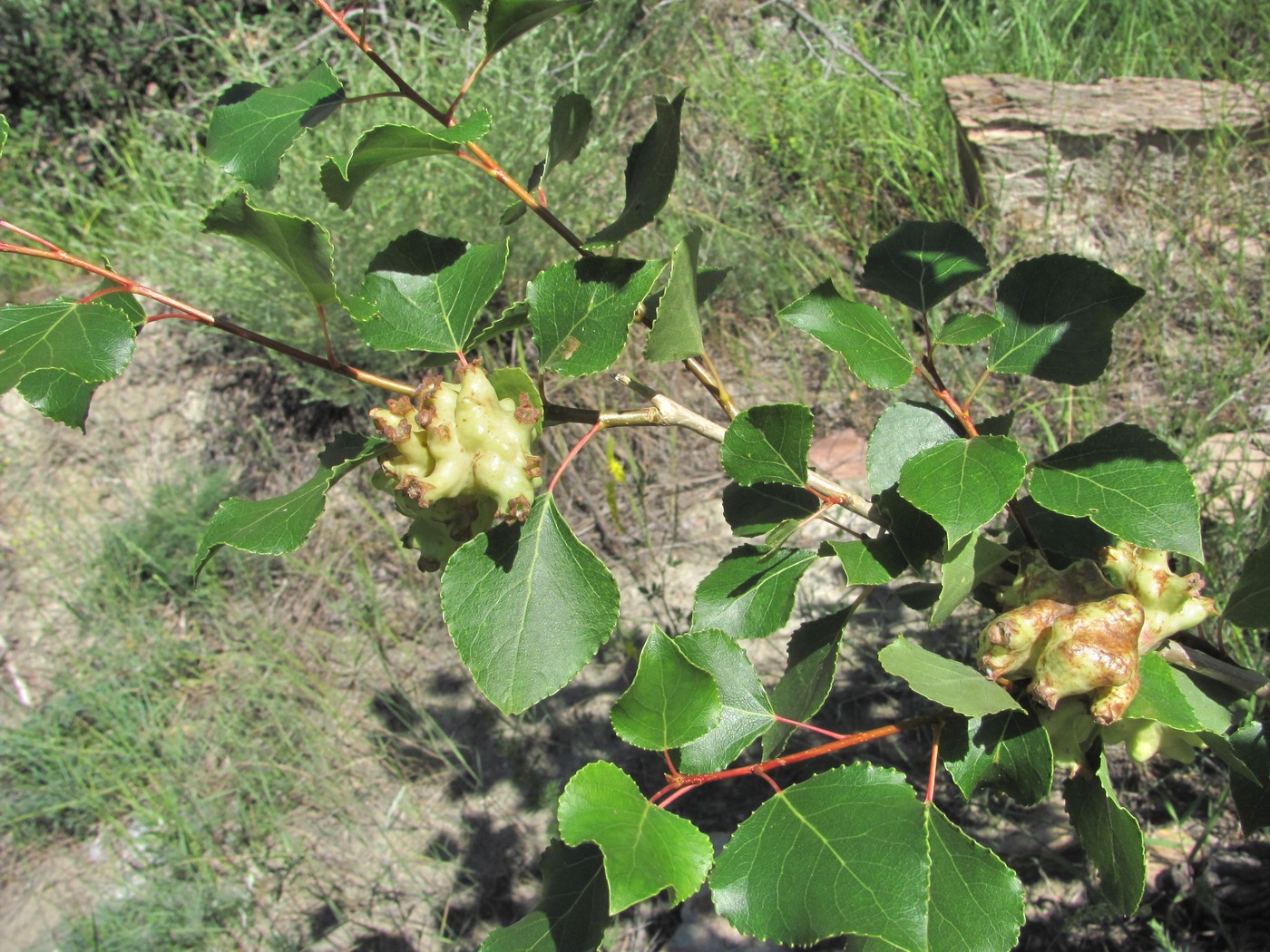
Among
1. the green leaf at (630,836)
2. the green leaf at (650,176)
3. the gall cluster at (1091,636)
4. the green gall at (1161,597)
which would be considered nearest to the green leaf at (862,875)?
the green leaf at (630,836)

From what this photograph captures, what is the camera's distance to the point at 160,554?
9.91 feet

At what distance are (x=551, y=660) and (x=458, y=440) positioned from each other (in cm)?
20

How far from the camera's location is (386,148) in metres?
0.82

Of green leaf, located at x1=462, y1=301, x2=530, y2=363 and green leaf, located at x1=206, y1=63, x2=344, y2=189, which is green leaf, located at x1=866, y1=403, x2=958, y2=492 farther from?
green leaf, located at x1=206, y1=63, x2=344, y2=189

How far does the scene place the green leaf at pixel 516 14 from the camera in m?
0.83

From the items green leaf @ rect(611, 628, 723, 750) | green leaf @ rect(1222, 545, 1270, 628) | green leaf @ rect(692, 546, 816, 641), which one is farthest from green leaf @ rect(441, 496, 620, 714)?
green leaf @ rect(1222, 545, 1270, 628)

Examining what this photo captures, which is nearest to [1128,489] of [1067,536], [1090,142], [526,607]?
[1067,536]

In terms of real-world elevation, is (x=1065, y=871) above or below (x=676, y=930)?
above

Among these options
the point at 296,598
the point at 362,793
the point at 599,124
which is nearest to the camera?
the point at 362,793

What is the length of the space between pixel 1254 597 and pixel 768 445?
0.53 meters

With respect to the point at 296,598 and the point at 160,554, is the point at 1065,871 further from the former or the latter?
the point at 160,554

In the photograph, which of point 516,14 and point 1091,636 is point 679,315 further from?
point 1091,636

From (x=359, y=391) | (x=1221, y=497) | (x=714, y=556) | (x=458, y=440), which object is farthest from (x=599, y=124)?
(x=458, y=440)

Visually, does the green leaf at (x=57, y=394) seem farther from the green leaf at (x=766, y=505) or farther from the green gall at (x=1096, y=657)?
the green gall at (x=1096, y=657)
